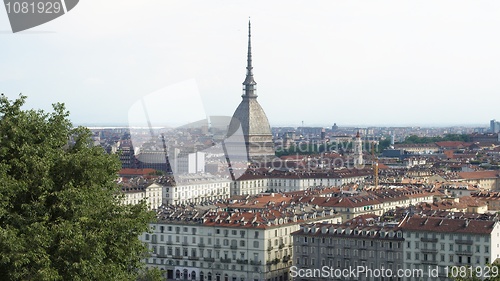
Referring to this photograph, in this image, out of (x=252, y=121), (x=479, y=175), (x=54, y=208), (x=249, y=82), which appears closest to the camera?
(x=54, y=208)

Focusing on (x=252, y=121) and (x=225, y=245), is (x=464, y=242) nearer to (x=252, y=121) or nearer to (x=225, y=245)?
(x=225, y=245)

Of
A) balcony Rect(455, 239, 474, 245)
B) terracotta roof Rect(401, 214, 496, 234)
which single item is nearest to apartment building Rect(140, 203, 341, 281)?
terracotta roof Rect(401, 214, 496, 234)

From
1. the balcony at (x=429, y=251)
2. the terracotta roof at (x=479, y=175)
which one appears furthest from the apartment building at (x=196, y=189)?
the balcony at (x=429, y=251)

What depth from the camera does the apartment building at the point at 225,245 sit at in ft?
116

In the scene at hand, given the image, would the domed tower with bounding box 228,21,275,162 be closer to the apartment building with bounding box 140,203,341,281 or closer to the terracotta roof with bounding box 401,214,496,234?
the apartment building with bounding box 140,203,341,281

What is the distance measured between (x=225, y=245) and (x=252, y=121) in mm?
70712

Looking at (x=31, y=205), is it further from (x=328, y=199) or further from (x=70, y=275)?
(x=328, y=199)

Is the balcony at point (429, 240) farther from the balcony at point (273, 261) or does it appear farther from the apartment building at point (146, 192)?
the apartment building at point (146, 192)

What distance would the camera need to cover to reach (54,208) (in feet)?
43.6

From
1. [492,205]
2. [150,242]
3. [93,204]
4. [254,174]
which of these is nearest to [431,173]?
[254,174]

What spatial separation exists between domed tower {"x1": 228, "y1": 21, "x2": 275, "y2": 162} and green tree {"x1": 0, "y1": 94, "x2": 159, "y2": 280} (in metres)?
87.5

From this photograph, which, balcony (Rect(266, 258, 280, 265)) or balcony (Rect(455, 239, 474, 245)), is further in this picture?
balcony (Rect(266, 258, 280, 265))

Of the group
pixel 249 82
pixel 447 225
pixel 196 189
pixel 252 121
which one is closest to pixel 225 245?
pixel 447 225

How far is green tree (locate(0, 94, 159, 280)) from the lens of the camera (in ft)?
41.7
